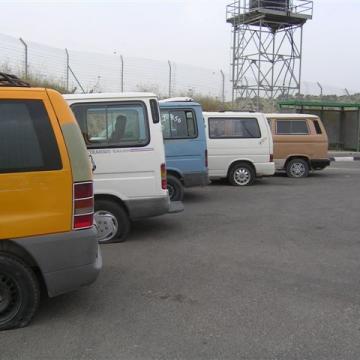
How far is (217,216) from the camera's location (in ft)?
31.1

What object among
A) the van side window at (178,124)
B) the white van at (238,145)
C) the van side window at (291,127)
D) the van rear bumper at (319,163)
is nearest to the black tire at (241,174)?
the white van at (238,145)

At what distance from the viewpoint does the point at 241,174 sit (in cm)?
1380

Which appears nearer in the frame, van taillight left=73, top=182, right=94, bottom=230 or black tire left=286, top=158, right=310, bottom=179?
van taillight left=73, top=182, right=94, bottom=230

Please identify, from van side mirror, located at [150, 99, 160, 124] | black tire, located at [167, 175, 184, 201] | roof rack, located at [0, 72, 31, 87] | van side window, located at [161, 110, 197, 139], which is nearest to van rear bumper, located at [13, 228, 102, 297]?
roof rack, located at [0, 72, 31, 87]

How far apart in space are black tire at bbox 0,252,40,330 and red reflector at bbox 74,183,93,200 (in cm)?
69

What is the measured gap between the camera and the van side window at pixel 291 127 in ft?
51.4

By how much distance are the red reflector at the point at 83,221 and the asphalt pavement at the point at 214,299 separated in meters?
0.79

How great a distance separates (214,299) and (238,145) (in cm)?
875

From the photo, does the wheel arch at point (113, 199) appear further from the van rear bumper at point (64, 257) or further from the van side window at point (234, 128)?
the van side window at point (234, 128)

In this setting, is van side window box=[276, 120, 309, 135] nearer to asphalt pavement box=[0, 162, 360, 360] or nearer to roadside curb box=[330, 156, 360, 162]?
roadside curb box=[330, 156, 360, 162]

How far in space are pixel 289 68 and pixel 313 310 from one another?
31270 millimetres

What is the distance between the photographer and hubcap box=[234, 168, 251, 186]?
1379cm

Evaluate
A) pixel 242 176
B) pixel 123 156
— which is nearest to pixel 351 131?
pixel 242 176

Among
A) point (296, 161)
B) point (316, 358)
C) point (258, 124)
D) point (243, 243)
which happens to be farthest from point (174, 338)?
point (296, 161)
